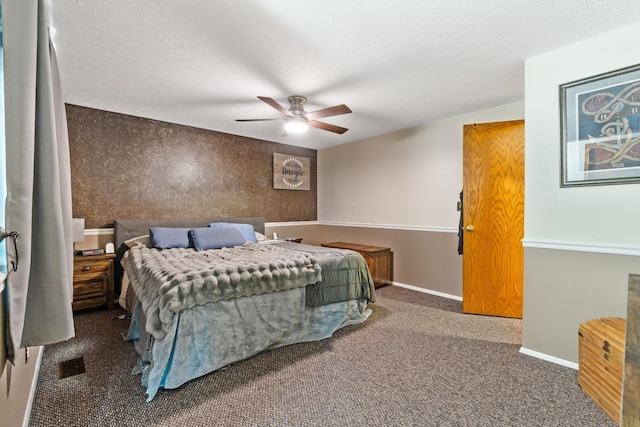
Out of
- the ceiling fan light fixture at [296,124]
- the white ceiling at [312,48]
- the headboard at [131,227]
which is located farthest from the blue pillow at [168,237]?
the ceiling fan light fixture at [296,124]

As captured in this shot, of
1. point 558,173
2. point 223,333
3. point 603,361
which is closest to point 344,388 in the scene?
point 223,333

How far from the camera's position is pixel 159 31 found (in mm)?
1952

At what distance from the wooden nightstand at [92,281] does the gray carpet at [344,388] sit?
2.00ft

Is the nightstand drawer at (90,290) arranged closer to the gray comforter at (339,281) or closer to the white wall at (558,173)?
the gray comforter at (339,281)

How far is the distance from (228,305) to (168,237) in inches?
73.4

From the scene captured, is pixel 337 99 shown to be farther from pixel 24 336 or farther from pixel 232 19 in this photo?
pixel 24 336

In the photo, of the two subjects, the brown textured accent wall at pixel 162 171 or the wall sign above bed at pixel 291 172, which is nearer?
the brown textured accent wall at pixel 162 171

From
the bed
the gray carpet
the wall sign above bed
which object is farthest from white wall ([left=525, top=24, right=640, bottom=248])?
the wall sign above bed

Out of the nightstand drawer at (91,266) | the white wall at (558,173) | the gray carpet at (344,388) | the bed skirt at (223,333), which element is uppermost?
the white wall at (558,173)

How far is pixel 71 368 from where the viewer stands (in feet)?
6.86

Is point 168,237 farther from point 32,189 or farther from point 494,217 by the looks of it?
point 494,217

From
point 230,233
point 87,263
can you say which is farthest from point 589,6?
point 87,263

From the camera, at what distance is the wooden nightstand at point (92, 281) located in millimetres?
3104

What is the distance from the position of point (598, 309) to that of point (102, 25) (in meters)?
3.91
